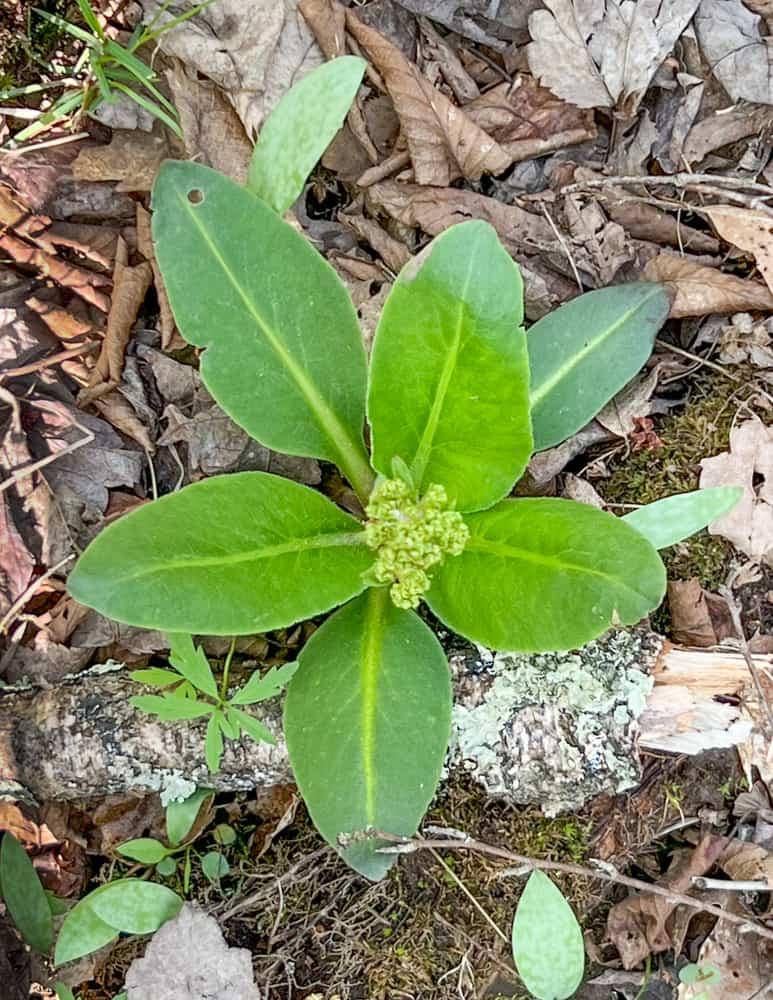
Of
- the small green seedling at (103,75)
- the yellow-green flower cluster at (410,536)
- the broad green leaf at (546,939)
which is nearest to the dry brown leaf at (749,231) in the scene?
the yellow-green flower cluster at (410,536)

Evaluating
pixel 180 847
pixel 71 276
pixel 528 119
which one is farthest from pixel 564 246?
pixel 180 847

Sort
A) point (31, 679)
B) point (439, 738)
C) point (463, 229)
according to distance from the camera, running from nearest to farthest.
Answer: point (463, 229) < point (439, 738) < point (31, 679)

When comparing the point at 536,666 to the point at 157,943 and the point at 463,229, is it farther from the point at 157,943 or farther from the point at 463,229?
the point at 157,943

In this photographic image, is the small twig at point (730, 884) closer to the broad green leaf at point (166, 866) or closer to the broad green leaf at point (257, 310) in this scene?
the broad green leaf at point (166, 866)

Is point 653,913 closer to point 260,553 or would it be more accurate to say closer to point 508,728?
point 508,728

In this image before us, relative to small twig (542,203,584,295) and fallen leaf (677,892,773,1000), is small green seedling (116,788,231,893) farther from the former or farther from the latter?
small twig (542,203,584,295)

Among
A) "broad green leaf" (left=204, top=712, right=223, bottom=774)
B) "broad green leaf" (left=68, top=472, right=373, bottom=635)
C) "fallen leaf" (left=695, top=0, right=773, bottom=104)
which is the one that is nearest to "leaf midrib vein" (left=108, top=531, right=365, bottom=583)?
"broad green leaf" (left=68, top=472, right=373, bottom=635)

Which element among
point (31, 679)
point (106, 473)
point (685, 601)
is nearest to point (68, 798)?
point (31, 679)
